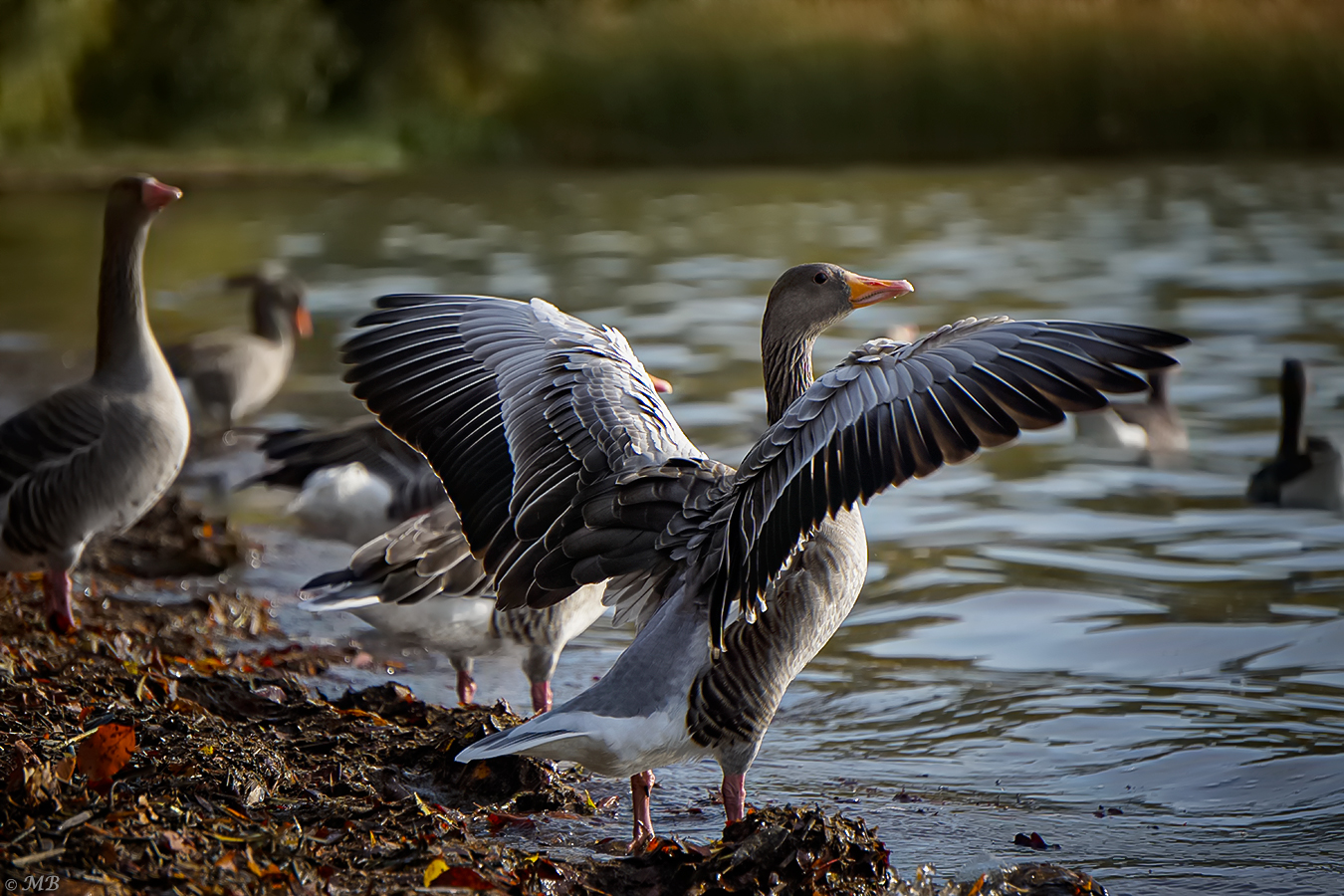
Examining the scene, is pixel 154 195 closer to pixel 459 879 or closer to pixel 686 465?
pixel 686 465

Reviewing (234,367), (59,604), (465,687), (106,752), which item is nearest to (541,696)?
(465,687)

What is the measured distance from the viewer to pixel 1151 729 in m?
5.51

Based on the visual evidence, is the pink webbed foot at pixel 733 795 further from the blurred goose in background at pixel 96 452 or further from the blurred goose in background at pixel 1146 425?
the blurred goose in background at pixel 1146 425

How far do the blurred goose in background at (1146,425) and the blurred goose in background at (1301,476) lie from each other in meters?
0.92

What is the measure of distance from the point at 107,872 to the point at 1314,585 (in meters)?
5.89

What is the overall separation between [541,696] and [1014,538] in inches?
140

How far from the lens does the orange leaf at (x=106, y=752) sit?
3990mm

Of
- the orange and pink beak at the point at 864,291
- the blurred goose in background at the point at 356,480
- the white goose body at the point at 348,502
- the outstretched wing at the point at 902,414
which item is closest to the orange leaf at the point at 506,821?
the outstretched wing at the point at 902,414

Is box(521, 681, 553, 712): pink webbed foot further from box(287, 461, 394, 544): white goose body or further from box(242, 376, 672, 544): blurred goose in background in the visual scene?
box(287, 461, 394, 544): white goose body

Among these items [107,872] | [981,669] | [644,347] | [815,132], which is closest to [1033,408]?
[107,872]

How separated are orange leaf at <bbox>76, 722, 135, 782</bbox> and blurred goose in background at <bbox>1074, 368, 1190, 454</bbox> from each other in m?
7.26

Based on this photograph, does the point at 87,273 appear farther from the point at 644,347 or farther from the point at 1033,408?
the point at 1033,408

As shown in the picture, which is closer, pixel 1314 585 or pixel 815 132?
pixel 1314 585

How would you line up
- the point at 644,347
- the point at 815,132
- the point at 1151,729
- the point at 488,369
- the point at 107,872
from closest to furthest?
1. the point at 107,872
2. the point at 488,369
3. the point at 1151,729
4. the point at 644,347
5. the point at 815,132
